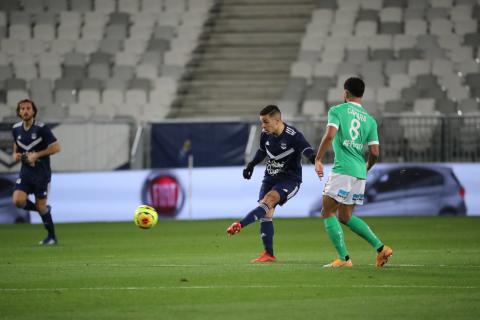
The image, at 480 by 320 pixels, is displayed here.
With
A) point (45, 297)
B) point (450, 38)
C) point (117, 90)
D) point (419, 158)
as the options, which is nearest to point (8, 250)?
point (45, 297)

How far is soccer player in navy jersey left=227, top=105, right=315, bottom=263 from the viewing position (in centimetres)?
1445

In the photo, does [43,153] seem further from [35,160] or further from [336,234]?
[336,234]

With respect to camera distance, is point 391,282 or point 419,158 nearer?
point 391,282

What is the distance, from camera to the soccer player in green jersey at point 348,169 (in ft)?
43.1

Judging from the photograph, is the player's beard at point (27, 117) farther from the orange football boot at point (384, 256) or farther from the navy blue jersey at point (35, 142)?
the orange football boot at point (384, 256)

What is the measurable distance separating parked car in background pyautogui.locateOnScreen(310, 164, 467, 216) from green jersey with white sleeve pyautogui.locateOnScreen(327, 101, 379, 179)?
40.1 feet

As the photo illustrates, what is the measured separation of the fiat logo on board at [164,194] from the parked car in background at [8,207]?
2.72 meters

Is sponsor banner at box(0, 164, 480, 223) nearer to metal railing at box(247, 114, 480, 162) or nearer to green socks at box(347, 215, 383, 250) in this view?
metal railing at box(247, 114, 480, 162)

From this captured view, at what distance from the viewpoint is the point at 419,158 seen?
26250 millimetres

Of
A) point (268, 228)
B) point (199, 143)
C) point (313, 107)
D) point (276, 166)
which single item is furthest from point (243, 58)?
point (268, 228)

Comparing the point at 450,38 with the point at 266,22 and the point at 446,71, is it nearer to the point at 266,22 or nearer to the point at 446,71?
the point at 446,71

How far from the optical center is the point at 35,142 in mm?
18281

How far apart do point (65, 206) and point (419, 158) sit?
799 cm

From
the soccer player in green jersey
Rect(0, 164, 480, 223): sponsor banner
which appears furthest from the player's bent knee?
Rect(0, 164, 480, 223): sponsor banner
